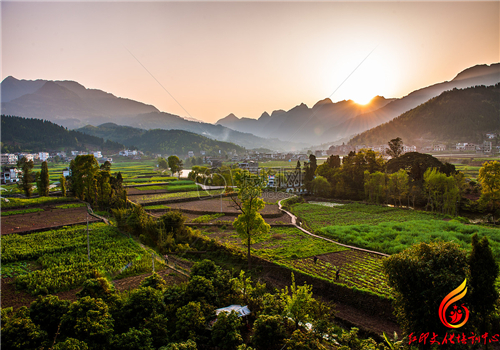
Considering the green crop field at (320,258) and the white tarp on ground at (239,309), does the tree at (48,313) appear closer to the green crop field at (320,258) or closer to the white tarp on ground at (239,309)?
the white tarp on ground at (239,309)

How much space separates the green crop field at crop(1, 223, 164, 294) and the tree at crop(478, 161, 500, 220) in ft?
117

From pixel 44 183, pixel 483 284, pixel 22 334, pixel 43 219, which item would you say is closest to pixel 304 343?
pixel 483 284

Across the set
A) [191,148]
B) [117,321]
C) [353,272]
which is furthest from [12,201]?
[191,148]

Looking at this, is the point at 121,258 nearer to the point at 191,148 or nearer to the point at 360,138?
the point at 191,148

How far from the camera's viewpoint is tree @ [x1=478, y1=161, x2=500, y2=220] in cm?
2923

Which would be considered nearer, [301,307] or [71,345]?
[71,345]

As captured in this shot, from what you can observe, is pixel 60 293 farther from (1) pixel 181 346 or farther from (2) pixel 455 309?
(2) pixel 455 309

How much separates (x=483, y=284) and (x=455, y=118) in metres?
117

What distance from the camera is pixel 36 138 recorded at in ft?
341

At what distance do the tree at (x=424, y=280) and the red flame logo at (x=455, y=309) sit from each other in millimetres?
102

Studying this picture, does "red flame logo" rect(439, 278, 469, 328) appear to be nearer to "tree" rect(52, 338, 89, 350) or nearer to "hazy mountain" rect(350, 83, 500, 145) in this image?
"tree" rect(52, 338, 89, 350)

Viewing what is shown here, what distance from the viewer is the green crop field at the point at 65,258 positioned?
1451 centimetres

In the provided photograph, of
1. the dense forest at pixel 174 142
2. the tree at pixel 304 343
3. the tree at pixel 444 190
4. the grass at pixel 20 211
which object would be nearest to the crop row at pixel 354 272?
the tree at pixel 304 343

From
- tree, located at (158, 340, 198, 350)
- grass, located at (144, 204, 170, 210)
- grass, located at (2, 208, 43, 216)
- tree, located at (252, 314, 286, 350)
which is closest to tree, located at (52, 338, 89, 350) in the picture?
tree, located at (158, 340, 198, 350)
